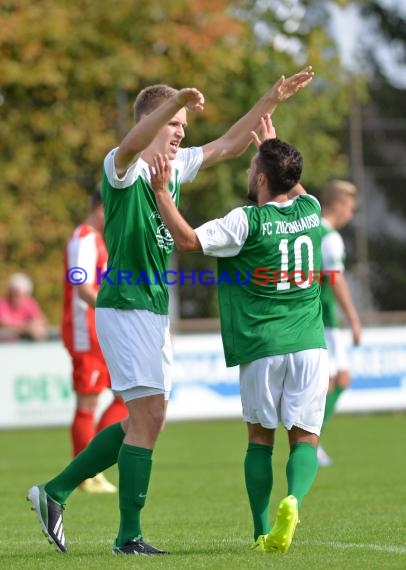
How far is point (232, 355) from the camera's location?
6.20 metres

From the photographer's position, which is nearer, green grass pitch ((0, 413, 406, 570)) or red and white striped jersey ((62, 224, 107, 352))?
green grass pitch ((0, 413, 406, 570))

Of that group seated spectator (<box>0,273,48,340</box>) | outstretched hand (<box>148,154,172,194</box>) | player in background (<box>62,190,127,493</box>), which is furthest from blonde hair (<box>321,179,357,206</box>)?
seated spectator (<box>0,273,48,340</box>)

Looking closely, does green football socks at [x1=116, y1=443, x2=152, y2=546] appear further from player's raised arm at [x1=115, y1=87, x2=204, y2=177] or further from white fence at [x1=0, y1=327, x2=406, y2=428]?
white fence at [x1=0, y1=327, x2=406, y2=428]

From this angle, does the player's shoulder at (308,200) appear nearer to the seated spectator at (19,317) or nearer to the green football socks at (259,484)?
the green football socks at (259,484)

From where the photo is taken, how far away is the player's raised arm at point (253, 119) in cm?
688

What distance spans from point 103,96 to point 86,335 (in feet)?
43.8

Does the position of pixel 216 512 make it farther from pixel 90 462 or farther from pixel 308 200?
pixel 308 200

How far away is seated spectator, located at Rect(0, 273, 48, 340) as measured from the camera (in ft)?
57.8

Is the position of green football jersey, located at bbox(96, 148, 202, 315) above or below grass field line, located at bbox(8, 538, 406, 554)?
above

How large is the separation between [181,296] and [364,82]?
214 inches

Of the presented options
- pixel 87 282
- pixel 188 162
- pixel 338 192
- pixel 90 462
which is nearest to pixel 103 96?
pixel 338 192

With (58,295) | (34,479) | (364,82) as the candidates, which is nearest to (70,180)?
(58,295)

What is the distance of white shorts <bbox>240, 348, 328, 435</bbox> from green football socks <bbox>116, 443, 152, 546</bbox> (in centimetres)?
55

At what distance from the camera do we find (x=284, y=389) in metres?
6.20
